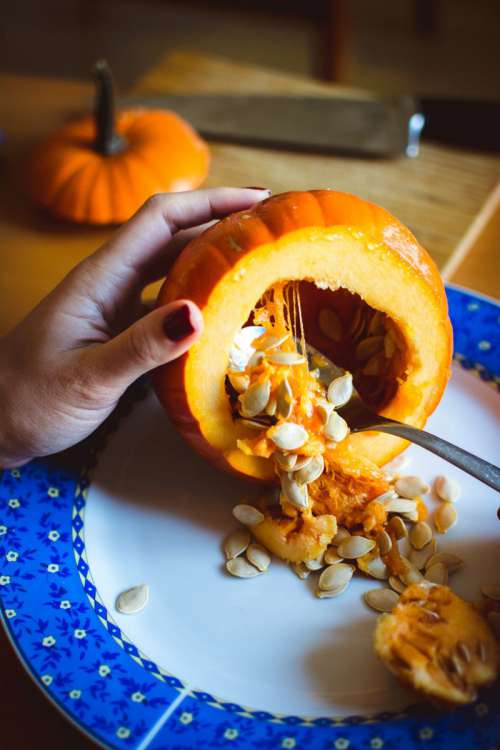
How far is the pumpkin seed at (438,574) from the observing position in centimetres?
87

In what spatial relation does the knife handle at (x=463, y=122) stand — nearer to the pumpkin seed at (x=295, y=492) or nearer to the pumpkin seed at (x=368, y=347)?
the pumpkin seed at (x=368, y=347)

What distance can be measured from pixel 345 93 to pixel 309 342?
993 mm

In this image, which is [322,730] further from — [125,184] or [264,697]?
[125,184]

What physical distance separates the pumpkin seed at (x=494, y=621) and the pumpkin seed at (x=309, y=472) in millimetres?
231

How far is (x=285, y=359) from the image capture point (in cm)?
88

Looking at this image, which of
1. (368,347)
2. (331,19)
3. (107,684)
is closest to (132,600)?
(107,684)

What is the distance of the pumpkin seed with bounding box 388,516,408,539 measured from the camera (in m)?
0.92

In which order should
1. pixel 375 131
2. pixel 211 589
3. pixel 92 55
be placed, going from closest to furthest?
pixel 211 589
pixel 375 131
pixel 92 55

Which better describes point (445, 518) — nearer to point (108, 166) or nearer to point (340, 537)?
point (340, 537)

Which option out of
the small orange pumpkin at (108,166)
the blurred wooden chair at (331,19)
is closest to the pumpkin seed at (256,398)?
the small orange pumpkin at (108,166)

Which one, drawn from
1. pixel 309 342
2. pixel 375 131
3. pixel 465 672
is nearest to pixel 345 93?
pixel 375 131

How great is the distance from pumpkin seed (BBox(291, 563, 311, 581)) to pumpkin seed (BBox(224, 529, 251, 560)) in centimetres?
6

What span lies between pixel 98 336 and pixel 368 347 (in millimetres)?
338

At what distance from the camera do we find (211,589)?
2.93 feet
